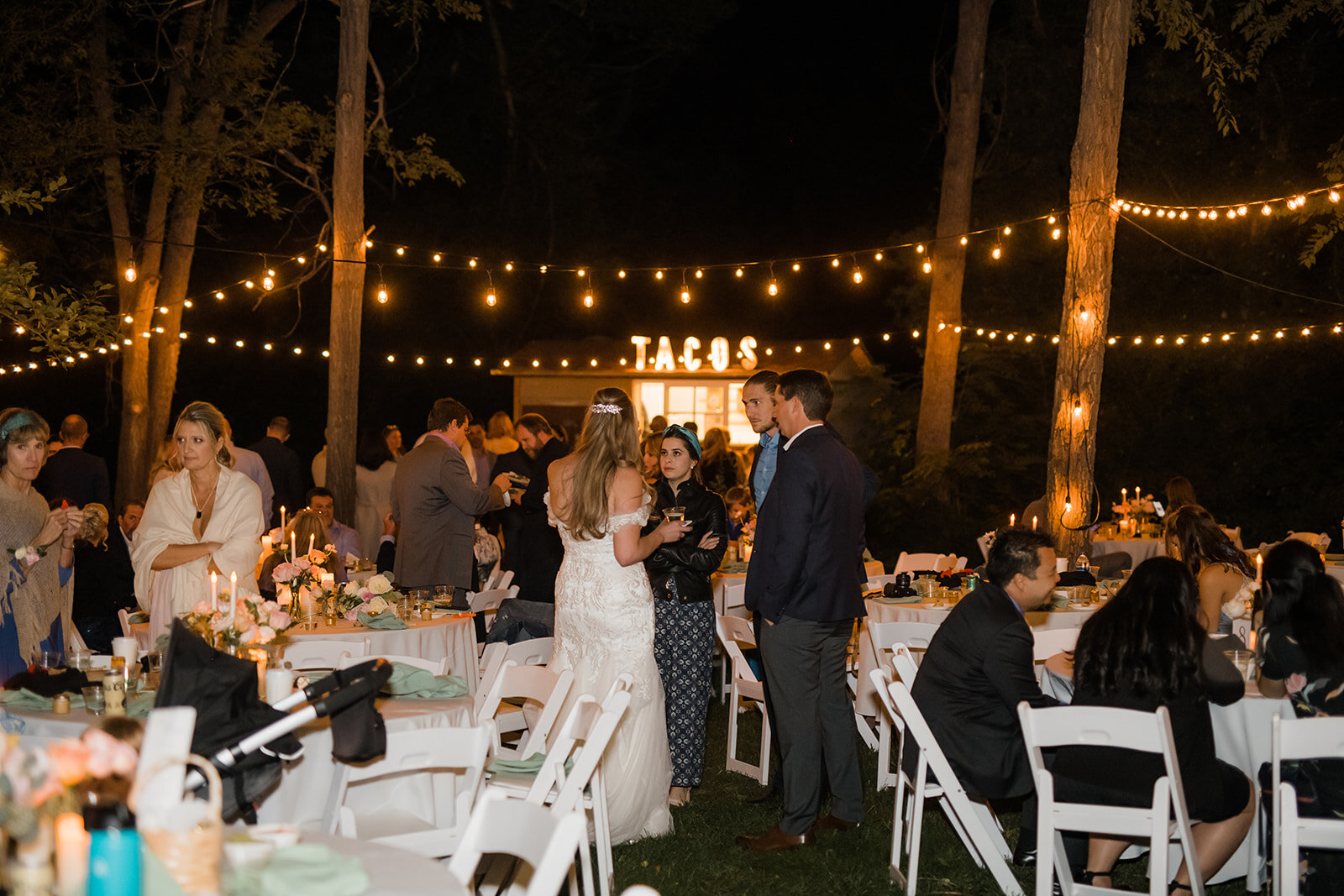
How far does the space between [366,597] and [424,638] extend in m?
0.33

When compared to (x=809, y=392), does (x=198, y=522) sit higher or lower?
lower

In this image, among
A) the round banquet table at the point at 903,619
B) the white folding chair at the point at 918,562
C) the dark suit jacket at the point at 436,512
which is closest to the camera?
the round banquet table at the point at 903,619

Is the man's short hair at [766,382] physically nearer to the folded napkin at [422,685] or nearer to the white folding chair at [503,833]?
the folded napkin at [422,685]

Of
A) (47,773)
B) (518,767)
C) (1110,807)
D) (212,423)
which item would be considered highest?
(212,423)

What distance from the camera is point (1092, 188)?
30.3 feet

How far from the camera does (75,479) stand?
8375mm

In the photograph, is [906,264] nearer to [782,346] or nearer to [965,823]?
[782,346]

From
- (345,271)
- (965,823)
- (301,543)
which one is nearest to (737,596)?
(301,543)

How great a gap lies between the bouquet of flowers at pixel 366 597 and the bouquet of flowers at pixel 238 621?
61.4 inches

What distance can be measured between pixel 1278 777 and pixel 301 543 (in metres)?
4.87

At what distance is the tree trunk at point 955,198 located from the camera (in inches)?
559

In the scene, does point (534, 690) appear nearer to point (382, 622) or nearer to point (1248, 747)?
point (382, 622)

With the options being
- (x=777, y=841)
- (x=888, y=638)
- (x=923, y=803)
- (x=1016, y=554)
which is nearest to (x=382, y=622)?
(x=777, y=841)

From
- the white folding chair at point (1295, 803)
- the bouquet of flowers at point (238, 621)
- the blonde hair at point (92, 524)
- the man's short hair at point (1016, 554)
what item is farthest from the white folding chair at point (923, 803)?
the blonde hair at point (92, 524)
